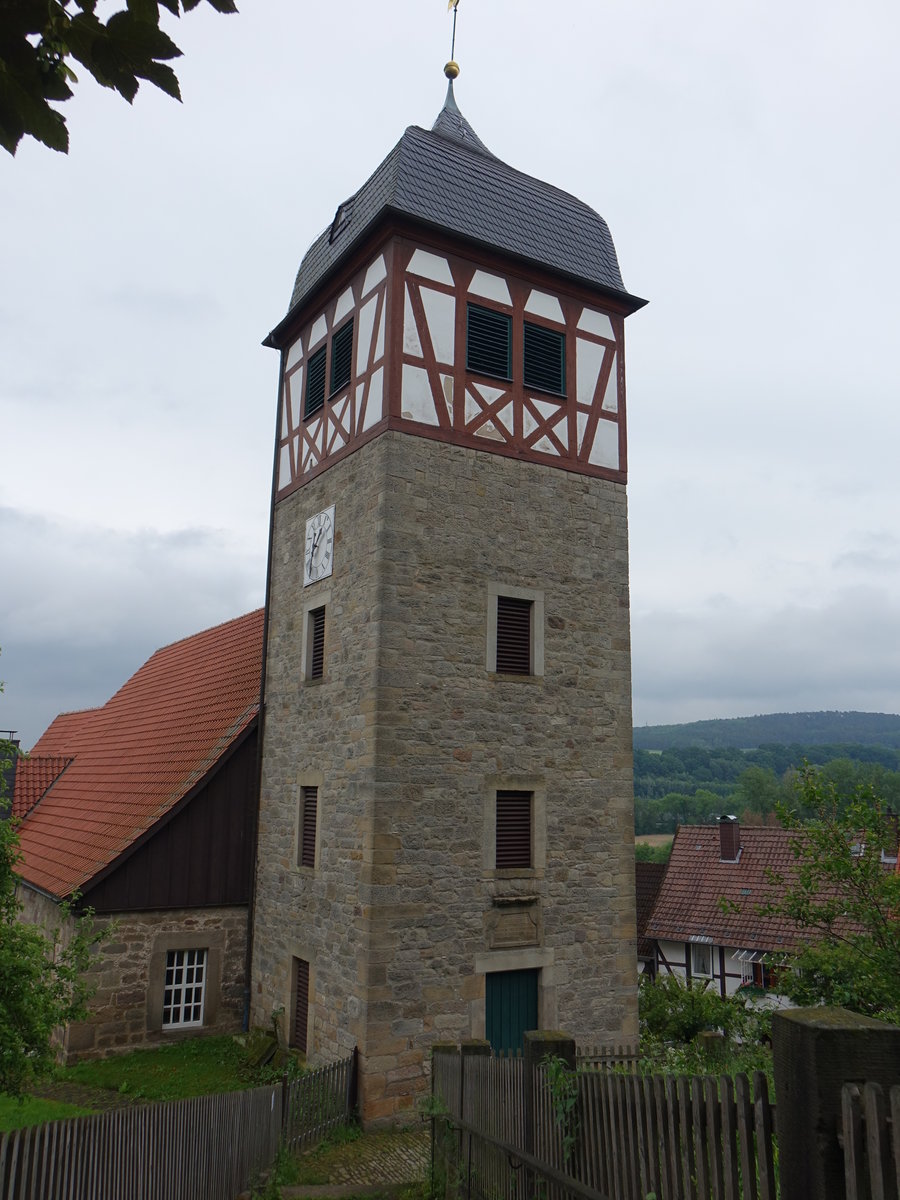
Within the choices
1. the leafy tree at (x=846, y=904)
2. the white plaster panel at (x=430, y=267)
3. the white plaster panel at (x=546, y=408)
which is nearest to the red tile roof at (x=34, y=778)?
the white plaster panel at (x=546, y=408)

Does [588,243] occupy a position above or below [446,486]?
above

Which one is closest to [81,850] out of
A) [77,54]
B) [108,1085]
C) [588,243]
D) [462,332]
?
[108,1085]

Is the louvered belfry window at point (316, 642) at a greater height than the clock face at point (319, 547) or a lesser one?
lesser

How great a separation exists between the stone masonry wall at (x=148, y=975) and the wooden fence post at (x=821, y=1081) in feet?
35.0

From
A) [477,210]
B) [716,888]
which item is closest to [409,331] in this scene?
[477,210]

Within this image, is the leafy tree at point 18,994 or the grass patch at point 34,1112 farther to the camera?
the grass patch at point 34,1112

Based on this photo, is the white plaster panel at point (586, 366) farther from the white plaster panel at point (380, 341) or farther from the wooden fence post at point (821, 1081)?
the wooden fence post at point (821, 1081)

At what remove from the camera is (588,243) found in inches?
546

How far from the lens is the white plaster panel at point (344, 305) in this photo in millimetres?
12859

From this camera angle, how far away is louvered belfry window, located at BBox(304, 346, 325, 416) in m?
Result: 13.7

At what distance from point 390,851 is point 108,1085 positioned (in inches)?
187

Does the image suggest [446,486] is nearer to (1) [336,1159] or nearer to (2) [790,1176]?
(1) [336,1159]

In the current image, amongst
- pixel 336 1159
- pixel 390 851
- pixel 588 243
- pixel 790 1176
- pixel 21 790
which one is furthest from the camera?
pixel 21 790

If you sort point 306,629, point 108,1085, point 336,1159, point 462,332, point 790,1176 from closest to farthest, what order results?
point 790,1176
point 336,1159
point 108,1085
point 462,332
point 306,629
